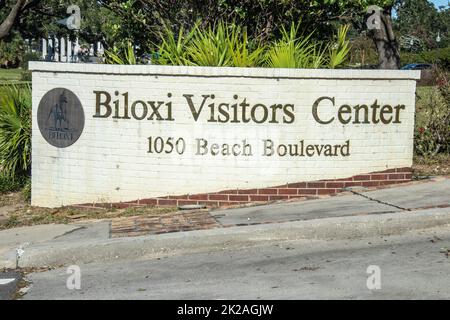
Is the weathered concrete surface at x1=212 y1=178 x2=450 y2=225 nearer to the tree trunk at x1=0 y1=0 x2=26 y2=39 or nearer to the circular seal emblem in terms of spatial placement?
the circular seal emblem

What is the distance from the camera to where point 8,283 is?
7.21 meters

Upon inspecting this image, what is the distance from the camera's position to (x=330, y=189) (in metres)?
10.1

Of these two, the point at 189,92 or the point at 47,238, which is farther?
the point at 189,92

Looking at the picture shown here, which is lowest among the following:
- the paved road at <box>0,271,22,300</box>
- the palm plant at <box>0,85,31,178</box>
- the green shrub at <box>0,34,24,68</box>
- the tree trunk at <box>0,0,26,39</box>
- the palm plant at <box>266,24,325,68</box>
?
the paved road at <box>0,271,22,300</box>

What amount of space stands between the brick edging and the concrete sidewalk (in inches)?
25.2

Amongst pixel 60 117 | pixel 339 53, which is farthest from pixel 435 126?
pixel 60 117

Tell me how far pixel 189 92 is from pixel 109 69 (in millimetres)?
1183

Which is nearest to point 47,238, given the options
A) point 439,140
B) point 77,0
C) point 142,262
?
point 142,262

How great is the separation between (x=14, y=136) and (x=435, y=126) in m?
6.84

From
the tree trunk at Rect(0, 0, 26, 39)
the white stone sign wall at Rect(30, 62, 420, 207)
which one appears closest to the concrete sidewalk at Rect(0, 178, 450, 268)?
the white stone sign wall at Rect(30, 62, 420, 207)

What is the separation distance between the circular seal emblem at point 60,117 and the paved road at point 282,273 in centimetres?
311

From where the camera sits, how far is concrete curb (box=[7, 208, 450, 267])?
788 cm

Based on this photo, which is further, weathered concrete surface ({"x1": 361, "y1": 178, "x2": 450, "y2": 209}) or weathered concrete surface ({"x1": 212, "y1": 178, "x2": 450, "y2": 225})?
weathered concrete surface ({"x1": 361, "y1": 178, "x2": 450, "y2": 209})

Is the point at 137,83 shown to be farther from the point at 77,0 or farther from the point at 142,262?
the point at 77,0
